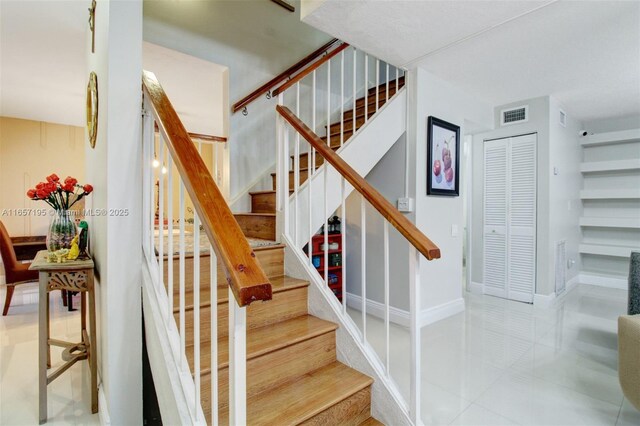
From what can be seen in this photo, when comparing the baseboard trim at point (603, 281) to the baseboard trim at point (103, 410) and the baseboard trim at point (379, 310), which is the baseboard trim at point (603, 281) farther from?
the baseboard trim at point (103, 410)

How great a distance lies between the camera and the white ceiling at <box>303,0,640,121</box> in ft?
6.91

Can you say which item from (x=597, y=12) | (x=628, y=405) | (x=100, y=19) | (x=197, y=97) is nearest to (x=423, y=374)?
(x=628, y=405)

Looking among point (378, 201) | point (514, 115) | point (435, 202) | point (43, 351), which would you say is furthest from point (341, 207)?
point (514, 115)

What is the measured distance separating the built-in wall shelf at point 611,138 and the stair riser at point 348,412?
5.35 meters

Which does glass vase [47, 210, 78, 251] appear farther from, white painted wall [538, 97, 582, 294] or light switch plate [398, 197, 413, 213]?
white painted wall [538, 97, 582, 294]

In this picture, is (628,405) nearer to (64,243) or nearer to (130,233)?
(130,233)

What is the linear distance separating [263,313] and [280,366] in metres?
0.33

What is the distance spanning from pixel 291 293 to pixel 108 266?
0.96 meters

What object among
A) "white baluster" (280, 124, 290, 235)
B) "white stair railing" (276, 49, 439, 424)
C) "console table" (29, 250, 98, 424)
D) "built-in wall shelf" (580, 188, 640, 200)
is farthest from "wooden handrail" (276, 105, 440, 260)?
"built-in wall shelf" (580, 188, 640, 200)

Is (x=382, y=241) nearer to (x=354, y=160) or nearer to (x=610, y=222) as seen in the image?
(x=354, y=160)

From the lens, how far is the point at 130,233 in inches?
60.1

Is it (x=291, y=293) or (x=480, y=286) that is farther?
(x=480, y=286)

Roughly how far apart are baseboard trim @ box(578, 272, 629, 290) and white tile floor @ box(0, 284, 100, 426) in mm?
6259

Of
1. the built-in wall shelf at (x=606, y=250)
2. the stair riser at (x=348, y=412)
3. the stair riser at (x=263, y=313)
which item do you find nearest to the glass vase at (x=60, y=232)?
the stair riser at (x=263, y=313)
